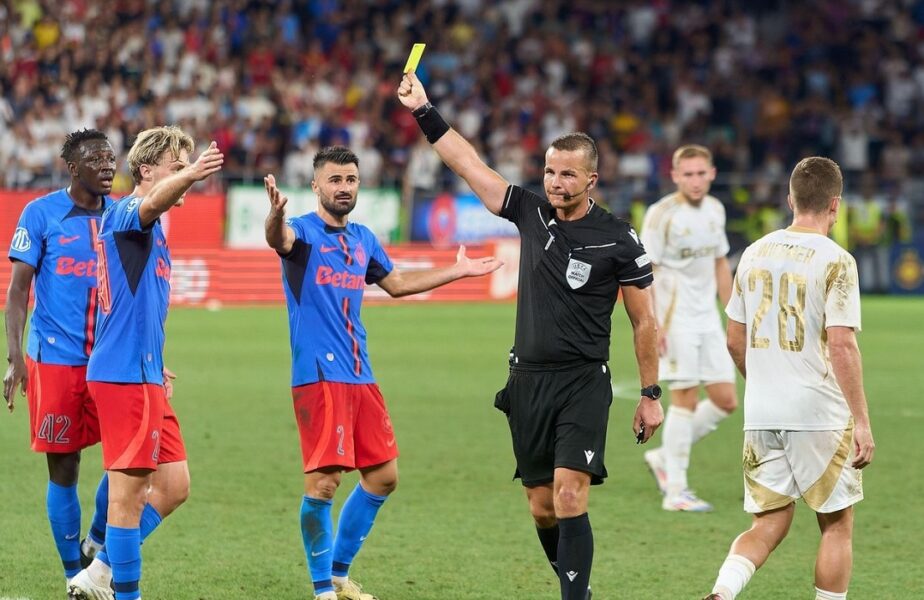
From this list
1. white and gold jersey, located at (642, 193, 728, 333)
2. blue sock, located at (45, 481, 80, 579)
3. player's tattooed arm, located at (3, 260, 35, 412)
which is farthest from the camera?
white and gold jersey, located at (642, 193, 728, 333)

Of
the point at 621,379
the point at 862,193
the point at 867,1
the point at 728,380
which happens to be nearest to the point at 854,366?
the point at 728,380

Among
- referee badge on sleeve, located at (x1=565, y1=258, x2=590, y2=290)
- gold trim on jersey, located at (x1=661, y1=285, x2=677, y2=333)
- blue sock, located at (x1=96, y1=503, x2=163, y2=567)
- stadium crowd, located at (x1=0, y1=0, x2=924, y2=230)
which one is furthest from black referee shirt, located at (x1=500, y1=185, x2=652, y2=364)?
stadium crowd, located at (x1=0, y1=0, x2=924, y2=230)

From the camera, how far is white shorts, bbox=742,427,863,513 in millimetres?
5863

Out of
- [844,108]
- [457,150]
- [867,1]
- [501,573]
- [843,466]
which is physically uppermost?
[867,1]

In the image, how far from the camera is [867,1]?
32938 millimetres

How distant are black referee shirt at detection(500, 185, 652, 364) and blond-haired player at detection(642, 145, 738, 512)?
127 inches

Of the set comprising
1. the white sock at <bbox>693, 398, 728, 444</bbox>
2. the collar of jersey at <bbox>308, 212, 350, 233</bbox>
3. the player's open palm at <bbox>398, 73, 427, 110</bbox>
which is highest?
the player's open palm at <bbox>398, 73, 427, 110</bbox>

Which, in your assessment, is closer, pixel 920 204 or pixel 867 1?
pixel 920 204

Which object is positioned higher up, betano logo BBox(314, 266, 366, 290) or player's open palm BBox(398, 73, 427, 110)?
player's open palm BBox(398, 73, 427, 110)

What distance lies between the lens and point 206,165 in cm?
557

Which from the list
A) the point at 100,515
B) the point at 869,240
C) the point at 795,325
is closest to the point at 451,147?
the point at 795,325

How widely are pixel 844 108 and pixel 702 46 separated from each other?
3405mm

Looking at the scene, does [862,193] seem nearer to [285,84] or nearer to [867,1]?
[867,1]

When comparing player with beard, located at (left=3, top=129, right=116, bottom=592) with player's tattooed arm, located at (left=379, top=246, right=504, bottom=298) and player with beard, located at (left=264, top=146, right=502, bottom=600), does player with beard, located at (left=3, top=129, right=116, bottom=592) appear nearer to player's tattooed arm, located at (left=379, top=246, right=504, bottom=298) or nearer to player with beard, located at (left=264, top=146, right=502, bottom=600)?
player with beard, located at (left=264, top=146, right=502, bottom=600)
